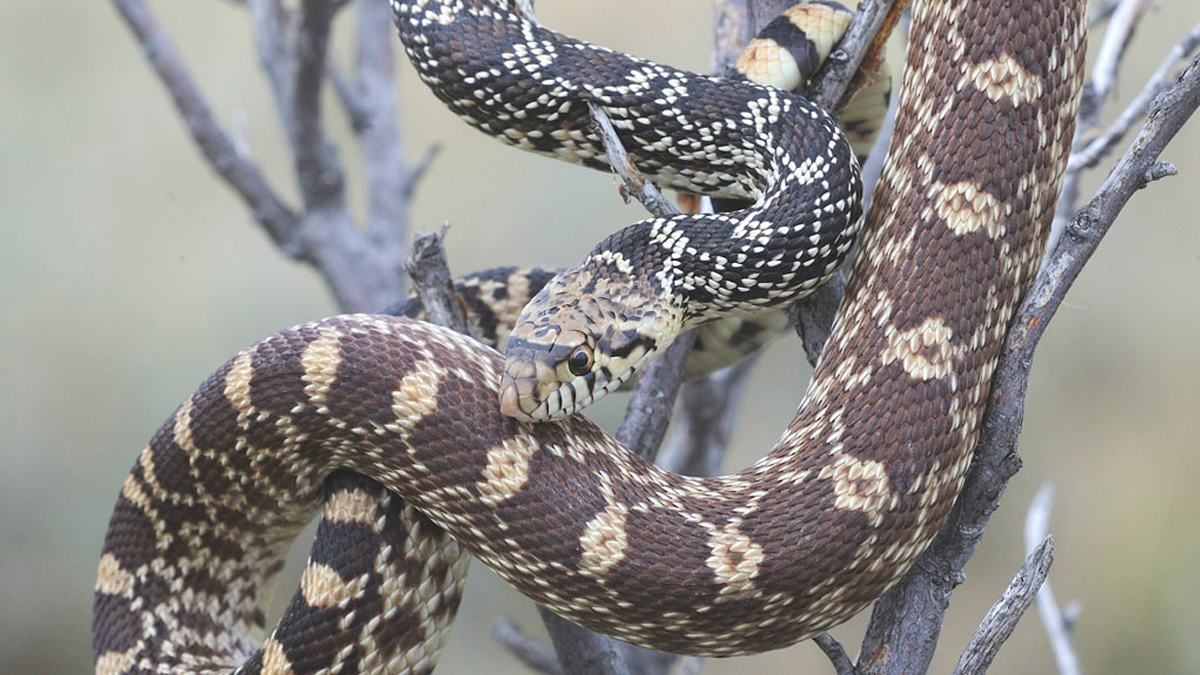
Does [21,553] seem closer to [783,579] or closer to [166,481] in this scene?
[166,481]

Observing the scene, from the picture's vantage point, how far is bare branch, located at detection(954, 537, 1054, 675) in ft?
8.38

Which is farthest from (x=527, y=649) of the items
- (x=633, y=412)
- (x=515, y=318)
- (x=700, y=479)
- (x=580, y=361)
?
(x=580, y=361)

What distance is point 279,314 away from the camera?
9.08 meters

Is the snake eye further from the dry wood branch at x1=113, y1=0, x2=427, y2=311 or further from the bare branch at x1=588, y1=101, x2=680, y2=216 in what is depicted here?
the dry wood branch at x1=113, y1=0, x2=427, y2=311

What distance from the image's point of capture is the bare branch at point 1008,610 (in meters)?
2.55

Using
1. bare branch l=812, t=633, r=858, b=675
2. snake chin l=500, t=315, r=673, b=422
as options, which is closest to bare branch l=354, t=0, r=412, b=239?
snake chin l=500, t=315, r=673, b=422

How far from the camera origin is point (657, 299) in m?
3.19

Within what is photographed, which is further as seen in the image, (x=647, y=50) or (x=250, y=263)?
(x=250, y=263)

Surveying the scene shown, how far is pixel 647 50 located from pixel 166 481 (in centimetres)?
652

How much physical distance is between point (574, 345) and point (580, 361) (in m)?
0.05

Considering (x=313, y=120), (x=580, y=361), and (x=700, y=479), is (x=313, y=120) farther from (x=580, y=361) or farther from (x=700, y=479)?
(x=700, y=479)

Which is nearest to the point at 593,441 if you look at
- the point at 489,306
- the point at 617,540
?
the point at 617,540

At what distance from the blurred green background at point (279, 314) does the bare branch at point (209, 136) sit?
1.35 feet

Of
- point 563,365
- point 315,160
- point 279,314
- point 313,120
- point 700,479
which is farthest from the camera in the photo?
point 279,314
